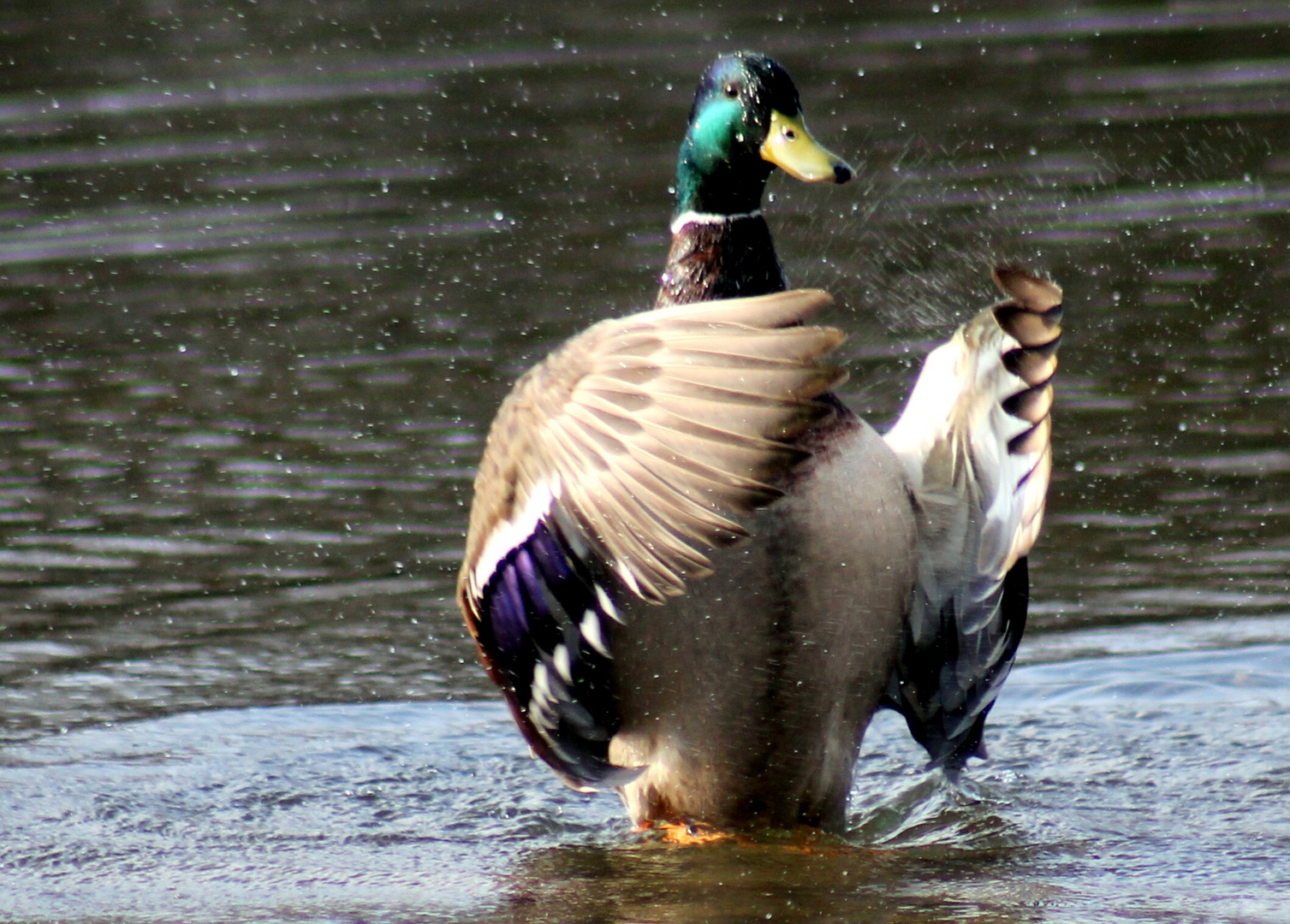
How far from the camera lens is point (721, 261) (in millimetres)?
4246

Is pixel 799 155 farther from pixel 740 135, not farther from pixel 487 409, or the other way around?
pixel 487 409

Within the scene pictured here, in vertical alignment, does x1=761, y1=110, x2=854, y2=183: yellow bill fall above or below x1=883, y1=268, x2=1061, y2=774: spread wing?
above

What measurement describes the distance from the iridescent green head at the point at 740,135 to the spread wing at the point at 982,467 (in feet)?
1.72

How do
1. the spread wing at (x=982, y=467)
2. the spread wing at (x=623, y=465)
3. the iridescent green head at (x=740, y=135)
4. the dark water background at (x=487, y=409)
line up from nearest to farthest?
1. the spread wing at (x=623, y=465)
2. the spread wing at (x=982, y=467)
3. the dark water background at (x=487, y=409)
4. the iridescent green head at (x=740, y=135)

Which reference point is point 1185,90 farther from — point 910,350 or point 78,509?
point 78,509

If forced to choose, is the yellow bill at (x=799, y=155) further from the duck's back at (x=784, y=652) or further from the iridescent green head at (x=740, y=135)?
the duck's back at (x=784, y=652)

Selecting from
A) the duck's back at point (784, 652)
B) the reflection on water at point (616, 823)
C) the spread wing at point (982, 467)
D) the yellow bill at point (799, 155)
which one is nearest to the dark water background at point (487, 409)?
the reflection on water at point (616, 823)

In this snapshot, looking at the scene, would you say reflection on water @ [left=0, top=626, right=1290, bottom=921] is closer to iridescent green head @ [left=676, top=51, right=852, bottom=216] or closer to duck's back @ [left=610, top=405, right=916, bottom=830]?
duck's back @ [left=610, top=405, right=916, bottom=830]

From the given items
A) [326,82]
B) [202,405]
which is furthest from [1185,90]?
[202,405]

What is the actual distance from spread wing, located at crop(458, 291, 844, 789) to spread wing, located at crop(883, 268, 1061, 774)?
0.65 meters

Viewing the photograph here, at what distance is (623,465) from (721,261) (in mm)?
1030

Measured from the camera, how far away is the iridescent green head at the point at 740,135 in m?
4.30

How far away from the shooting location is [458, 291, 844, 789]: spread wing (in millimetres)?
3219

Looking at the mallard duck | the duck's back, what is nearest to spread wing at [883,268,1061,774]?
the mallard duck
